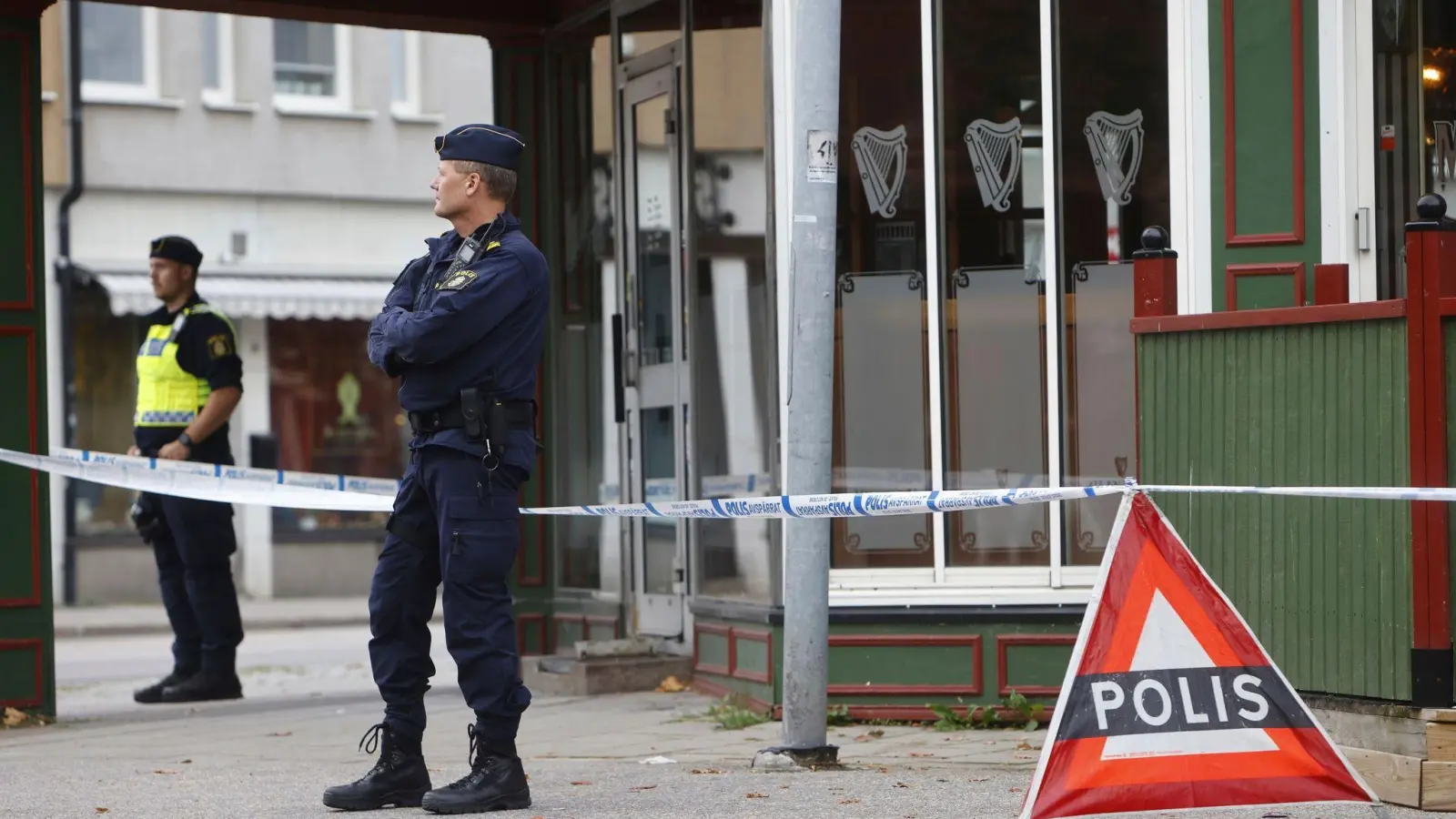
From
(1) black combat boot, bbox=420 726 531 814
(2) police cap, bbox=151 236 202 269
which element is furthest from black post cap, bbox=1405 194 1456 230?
(2) police cap, bbox=151 236 202 269

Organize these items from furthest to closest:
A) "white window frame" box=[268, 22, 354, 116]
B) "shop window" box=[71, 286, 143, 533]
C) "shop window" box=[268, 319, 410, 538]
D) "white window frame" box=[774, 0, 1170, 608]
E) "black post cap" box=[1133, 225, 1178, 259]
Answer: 1. "white window frame" box=[268, 22, 354, 116]
2. "shop window" box=[268, 319, 410, 538]
3. "shop window" box=[71, 286, 143, 533]
4. "white window frame" box=[774, 0, 1170, 608]
5. "black post cap" box=[1133, 225, 1178, 259]

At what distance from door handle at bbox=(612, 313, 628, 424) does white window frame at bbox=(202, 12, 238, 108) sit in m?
13.0

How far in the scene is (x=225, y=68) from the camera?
22328mm

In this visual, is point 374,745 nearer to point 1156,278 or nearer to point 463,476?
point 463,476

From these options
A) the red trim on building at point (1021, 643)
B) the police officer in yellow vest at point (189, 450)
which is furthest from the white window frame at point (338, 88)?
the red trim on building at point (1021, 643)

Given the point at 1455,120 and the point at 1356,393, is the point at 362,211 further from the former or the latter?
the point at 1356,393

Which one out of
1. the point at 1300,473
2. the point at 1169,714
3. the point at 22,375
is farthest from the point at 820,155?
the point at 22,375

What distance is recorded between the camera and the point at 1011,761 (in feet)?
22.9

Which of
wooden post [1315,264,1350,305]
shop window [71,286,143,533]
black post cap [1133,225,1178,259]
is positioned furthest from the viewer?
shop window [71,286,143,533]

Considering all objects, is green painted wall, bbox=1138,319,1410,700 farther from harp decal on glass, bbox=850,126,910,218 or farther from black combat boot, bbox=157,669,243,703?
black combat boot, bbox=157,669,243,703

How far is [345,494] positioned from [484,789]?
106 inches

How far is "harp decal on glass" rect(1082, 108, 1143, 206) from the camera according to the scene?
8.30 metres

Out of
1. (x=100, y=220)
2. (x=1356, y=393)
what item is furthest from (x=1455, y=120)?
(x=100, y=220)

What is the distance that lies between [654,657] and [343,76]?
14492 millimetres
